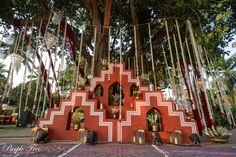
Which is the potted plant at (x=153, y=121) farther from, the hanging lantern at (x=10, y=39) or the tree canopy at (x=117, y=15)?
the hanging lantern at (x=10, y=39)

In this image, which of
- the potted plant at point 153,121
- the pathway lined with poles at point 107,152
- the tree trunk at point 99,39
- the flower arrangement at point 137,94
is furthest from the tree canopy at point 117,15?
the pathway lined with poles at point 107,152

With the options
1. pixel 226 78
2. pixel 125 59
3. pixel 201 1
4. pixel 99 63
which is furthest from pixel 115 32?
pixel 226 78

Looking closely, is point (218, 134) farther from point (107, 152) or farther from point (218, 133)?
point (107, 152)

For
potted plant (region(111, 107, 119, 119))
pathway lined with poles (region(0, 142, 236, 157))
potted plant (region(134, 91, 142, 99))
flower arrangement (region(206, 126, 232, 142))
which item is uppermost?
potted plant (region(134, 91, 142, 99))

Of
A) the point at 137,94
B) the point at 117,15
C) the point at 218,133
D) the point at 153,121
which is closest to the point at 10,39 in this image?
the point at 117,15

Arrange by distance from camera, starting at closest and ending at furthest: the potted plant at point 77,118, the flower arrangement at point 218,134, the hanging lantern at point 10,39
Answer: the flower arrangement at point 218,134, the potted plant at point 77,118, the hanging lantern at point 10,39

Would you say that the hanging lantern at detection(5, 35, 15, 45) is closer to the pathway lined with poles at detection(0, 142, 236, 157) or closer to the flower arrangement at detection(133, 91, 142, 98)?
the pathway lined with poles at detection(0, 142, 236, 157)

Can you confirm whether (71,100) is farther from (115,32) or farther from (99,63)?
(115,32)

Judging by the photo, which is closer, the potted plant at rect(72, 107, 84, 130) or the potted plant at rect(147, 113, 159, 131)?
the potted plant at rect(147, 113, 159, 131)

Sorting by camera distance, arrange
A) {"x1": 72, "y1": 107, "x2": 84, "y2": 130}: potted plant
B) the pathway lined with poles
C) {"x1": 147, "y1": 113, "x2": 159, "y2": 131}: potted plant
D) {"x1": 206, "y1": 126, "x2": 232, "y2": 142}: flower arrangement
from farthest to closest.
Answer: {"x1": 72, "y1": 107, "x2": 84, "y2": 130}: potted plant → {"x1": 147, "y1": 113, "x2": 159, "y2": 131}: potted plant → {"x1": 206, "y1": 126, "x2": 232, "y2": 142}: flower arrangement → the pathway lined with poles

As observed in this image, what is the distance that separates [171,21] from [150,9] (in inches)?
103

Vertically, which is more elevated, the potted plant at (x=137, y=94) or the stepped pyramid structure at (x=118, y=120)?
the potted plant at (x=137, y=94)

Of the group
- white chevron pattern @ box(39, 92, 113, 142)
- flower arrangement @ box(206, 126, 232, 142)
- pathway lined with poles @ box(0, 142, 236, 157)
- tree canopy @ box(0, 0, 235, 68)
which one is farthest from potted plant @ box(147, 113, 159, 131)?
tree canopy @ box(0, 0, 235, 68)

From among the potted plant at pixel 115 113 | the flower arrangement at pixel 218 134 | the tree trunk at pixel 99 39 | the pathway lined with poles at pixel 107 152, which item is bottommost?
the pathway lined with poles at pixel 107 152
